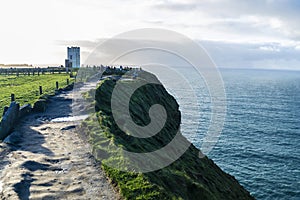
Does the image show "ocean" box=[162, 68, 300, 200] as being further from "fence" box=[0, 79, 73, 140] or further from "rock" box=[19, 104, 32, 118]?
"fence" box=[0, 79, 73, 140]

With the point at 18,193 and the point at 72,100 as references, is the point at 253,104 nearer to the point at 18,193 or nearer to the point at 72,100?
the point at 72,100

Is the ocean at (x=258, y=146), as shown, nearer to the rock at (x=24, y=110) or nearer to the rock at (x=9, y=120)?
the rock at (x=24, y=110)

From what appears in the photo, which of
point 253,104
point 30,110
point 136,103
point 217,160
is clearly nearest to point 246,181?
point 217,160

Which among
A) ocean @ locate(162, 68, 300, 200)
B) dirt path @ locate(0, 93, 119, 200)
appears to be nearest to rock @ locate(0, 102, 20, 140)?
dirt path @ locate(0, 93, 119, 200)

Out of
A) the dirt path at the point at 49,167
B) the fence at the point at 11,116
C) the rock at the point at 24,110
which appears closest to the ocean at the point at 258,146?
the dirt path at the point at 49,167

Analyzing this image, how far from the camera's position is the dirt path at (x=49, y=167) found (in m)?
11.7

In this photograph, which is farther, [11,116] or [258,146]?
[258,146]

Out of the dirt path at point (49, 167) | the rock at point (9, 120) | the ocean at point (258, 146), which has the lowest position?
the ocean at point (258, 146)

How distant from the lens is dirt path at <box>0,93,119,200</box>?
38.4ft

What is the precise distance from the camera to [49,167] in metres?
14.0

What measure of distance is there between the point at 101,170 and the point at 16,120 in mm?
9747

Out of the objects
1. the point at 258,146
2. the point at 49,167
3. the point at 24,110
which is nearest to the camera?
the point at 49,167

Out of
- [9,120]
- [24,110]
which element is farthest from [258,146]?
[9,120]

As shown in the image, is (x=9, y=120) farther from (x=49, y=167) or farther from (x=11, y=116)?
(x=49, y=167)
